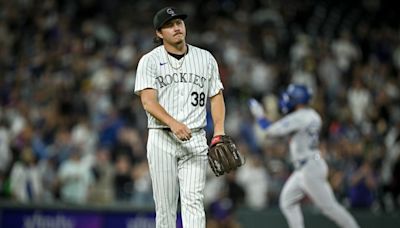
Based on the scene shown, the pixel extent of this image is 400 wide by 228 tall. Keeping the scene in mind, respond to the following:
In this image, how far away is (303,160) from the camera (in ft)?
36.2

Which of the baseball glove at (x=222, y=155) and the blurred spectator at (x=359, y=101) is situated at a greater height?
the blurred spectator at (x=359, y=101)

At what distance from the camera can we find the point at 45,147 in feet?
50.6

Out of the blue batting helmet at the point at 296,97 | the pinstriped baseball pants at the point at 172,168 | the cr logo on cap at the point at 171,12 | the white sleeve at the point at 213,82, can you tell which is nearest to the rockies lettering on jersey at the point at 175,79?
the white sleeve at the point at 213,82

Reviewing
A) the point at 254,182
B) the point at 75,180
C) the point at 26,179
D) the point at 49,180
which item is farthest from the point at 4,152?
the point at 254,182

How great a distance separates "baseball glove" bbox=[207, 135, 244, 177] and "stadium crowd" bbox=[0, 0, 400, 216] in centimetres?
558

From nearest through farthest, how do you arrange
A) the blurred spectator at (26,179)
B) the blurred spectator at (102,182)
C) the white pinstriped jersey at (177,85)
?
the white pinstriped jersey at (177,85) → the blurred spectator at (26,179) → the blurred spectator at (102,182)

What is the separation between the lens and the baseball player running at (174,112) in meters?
8.13

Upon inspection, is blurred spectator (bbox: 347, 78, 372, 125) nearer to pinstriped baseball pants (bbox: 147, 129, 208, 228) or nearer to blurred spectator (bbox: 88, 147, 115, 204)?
blurred spectator (bbox: 88, 147, 115, 204)

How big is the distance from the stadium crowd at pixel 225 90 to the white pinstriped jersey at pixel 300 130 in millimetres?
2910

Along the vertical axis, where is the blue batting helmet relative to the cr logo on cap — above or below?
below

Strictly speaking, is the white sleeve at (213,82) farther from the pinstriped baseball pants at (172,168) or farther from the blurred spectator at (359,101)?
the blurred spectator at (359,101)

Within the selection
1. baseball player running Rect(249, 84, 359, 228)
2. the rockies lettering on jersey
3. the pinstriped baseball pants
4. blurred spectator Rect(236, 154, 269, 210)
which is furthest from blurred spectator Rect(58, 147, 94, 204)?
the rockies lettering on jersey

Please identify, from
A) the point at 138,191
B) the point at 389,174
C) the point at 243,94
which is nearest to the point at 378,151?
the point at 389,174

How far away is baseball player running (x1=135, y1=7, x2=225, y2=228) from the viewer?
813cm
